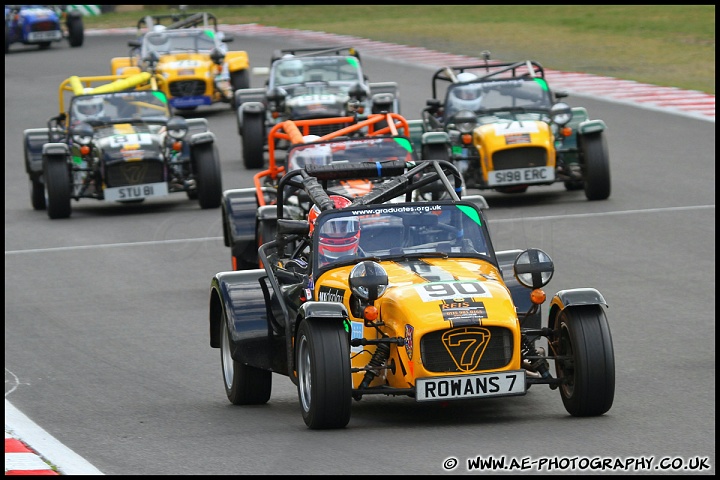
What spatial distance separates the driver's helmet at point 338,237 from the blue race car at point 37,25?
1329 inches

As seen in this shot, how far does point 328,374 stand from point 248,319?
1.43 m

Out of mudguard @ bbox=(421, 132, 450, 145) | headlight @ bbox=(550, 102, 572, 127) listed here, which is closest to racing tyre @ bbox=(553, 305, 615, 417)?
mudguard @ bbox=(421, 132, 450, 145)

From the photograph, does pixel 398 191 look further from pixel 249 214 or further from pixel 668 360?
pixel 249 214

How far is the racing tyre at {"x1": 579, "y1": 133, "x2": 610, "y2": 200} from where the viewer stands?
732 inches

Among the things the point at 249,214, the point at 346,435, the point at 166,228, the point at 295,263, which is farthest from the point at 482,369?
the point at 166,228

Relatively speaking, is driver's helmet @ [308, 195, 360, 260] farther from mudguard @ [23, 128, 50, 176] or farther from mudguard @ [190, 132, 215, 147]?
mudguard @ [23, 128, 50, 176]

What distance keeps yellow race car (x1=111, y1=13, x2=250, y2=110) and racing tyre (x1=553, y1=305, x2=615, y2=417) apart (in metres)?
20.3

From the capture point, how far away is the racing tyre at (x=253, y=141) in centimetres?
2309

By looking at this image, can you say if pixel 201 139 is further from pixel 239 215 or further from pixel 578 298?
pixel 578 298

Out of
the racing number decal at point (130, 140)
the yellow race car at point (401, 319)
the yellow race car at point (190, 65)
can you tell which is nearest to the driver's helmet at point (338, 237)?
the yellow race car at point (401, 319)

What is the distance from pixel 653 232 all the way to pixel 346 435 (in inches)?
353

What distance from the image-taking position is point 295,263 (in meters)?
10.0

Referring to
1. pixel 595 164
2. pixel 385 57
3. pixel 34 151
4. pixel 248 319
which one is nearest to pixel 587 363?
pixel 248 319

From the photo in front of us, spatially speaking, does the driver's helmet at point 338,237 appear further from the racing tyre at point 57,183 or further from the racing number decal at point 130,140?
the racing tyre at point 57,183
